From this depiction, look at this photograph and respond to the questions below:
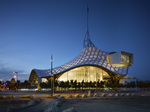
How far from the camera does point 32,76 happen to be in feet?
277

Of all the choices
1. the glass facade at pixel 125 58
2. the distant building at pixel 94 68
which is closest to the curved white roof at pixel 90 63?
the distant building at pixel 94 68

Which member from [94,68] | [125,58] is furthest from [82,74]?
[125,58]

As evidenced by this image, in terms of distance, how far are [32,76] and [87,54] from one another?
28.6 m

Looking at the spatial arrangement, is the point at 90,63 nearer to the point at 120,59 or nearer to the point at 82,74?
the point at 82,74

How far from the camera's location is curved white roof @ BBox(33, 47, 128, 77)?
237 ft

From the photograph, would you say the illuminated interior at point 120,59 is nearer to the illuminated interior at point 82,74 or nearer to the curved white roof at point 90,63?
the curved white roof at point 90,63

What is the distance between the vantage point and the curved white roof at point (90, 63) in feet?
237

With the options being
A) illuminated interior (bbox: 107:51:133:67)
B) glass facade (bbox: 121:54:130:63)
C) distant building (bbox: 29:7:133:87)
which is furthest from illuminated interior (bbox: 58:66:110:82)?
glass facade (bbox: 121:54:130:63)

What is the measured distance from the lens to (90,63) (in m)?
71.8

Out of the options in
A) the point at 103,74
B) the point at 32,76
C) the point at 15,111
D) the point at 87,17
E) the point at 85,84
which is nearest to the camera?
the point at 15,111

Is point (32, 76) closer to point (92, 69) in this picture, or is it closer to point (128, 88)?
point (92, 69)

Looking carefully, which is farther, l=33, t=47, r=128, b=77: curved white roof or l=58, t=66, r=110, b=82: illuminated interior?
l=58, t=66, r=110, b=82: illuminated interior

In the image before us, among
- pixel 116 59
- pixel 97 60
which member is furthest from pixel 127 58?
pixel 97 60

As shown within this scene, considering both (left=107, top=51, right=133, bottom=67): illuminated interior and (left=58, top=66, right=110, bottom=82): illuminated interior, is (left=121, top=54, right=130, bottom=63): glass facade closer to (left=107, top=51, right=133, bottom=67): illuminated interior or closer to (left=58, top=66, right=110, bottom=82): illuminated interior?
(left=107, top=51, right=133, bottom=67): illuminated interior
